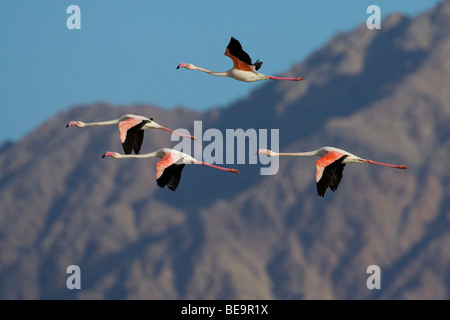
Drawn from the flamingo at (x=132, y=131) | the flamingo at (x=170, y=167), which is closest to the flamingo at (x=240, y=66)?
the flamingo at (x=132, y=131)

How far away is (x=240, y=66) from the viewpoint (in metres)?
29.0

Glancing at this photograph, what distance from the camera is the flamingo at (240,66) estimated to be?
88.1ft

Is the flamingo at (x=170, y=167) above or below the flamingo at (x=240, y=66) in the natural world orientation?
below

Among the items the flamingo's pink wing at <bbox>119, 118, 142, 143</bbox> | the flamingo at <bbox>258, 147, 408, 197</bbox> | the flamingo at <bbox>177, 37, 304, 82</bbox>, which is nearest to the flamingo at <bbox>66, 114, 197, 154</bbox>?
the flamingo's pink wing at <bbox>119, 118, 142, 143</bbox>

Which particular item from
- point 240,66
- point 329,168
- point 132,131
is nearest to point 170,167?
point 132,131

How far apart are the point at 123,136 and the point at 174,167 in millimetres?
1971

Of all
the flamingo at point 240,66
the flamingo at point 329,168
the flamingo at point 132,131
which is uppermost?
the flamingo at point 240,66

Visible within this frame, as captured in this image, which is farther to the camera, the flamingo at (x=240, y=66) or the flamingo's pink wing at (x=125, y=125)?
the flamingo's pink wing at (x=125, y=125)

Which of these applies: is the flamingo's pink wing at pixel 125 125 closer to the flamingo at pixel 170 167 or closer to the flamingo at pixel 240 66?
the flamingo at pixel 170 167

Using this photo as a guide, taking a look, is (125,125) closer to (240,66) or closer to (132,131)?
(132,131)

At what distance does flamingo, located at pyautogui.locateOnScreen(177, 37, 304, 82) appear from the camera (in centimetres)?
2685

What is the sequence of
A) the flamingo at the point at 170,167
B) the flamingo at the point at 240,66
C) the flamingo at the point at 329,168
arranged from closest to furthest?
1. the flamingo at the point at 329,168
2. the flamingo at the point at 170,167
3. the flamingo at the point at 240,66
